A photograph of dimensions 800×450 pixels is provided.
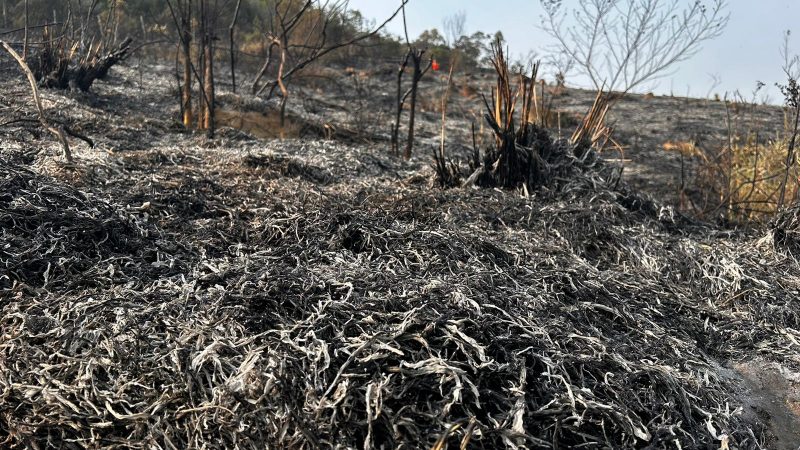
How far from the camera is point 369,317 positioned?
1.65 meters

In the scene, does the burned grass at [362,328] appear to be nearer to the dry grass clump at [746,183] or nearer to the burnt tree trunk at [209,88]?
the dry grass clump at [746,183]

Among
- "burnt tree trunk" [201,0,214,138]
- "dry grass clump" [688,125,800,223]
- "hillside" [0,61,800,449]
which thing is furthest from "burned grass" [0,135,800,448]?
"burnt tree trunk" [201,0,214,138]

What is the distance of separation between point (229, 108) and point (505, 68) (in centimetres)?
373

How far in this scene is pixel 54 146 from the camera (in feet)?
11.6

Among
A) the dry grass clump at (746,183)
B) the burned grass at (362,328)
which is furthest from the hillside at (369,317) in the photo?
the dry grass clump at (746,183)

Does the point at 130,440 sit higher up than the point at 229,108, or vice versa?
the point at 229,108

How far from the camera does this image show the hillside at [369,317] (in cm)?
140

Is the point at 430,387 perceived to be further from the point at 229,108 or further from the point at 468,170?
the point at 229,108

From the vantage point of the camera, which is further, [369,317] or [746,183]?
[746,183]

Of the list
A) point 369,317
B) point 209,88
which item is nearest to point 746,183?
point 369,317

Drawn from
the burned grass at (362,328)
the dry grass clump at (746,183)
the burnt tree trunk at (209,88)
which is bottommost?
the burned grass at (362,328)

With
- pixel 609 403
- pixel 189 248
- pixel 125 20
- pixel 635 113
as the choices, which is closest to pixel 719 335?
pixel 609 403

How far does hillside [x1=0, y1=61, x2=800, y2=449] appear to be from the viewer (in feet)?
4.61

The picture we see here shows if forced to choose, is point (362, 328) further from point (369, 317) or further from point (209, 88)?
point (209, 88)
